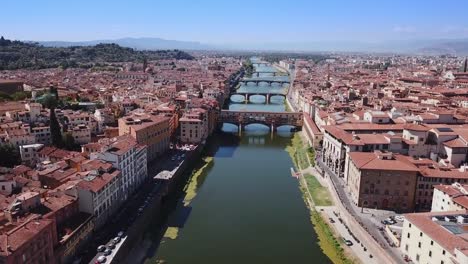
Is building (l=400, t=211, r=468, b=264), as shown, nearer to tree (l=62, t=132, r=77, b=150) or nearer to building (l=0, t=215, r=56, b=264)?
building (l=0, t=215, r=56, b=264)

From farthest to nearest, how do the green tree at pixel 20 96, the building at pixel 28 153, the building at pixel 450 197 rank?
1. the green tree at pixel 20 96
2. the building at pixel 28 153
3. the building at pixel 450 197

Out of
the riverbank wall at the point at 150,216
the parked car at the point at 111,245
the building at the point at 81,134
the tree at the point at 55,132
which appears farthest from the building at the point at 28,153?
the parked car at the point at 111,245

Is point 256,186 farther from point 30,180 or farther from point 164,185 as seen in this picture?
point 30,180

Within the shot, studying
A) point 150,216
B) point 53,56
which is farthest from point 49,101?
point 53,56

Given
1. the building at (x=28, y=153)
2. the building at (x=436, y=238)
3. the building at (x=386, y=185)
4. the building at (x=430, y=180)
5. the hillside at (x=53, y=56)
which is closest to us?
the building at (x=436, y=238)

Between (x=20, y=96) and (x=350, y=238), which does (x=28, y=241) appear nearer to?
(x=350, y=238)

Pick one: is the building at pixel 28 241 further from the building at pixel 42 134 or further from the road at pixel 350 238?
the building at pixel 42 134

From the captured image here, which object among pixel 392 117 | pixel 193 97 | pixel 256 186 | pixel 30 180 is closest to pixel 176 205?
pixel 256 186
